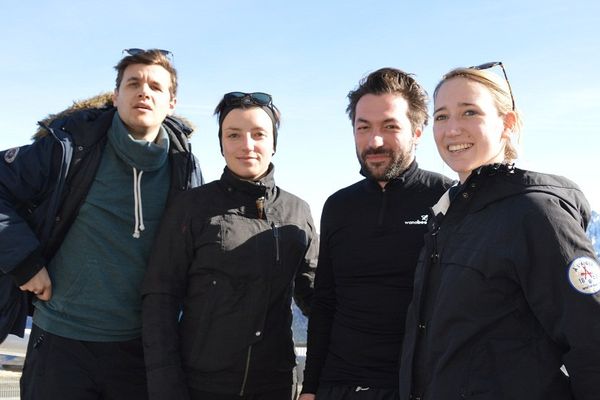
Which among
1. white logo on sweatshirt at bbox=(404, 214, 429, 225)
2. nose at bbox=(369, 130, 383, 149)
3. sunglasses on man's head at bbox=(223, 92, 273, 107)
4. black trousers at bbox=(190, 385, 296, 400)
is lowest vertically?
black trousers at bbox=(190, 385, 296, 400)

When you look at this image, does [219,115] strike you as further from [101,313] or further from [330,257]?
[101,313]

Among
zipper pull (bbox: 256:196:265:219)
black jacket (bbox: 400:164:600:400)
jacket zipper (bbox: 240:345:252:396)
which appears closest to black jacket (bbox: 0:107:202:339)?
Answer: zipper pull (bbox: 256:196:265:219)

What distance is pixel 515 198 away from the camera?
93.4 inches

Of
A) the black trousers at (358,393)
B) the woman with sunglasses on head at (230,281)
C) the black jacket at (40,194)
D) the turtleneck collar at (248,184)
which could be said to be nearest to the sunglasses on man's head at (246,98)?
the woman with sunglasses on head at (230,281)

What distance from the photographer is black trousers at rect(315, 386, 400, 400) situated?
3.10 metres

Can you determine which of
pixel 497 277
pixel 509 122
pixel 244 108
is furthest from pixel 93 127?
pixel 497 277

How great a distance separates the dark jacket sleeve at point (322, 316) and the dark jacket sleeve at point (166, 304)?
0.82 m

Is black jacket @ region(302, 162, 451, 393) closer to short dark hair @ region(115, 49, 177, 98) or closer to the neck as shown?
the neck

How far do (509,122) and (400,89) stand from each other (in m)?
0.98

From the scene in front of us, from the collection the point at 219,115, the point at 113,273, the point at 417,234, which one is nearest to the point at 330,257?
the point at 417,234

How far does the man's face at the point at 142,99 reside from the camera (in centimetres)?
384

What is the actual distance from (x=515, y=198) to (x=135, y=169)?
2520mm

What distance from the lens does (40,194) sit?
12.0ft

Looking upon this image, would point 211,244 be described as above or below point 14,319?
above
